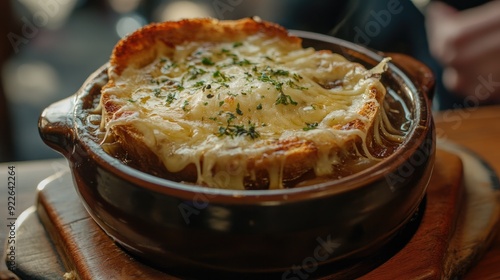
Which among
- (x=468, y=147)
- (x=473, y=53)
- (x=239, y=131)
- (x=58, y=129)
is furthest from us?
(x=473, y=53)

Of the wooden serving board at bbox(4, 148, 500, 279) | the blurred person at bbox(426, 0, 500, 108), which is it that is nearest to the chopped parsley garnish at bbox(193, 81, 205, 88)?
the wooden serving board at bbox(4, 148, 500, 279)

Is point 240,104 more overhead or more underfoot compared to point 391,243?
more overhead

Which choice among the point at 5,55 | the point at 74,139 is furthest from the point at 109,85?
the point at 5,55

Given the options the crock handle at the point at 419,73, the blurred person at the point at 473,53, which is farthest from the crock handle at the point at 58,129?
the blurred person at the point at 473,53

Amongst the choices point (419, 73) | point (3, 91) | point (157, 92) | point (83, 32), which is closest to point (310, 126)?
point (157, 92)

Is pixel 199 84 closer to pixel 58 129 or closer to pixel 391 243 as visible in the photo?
pixel 58 129
